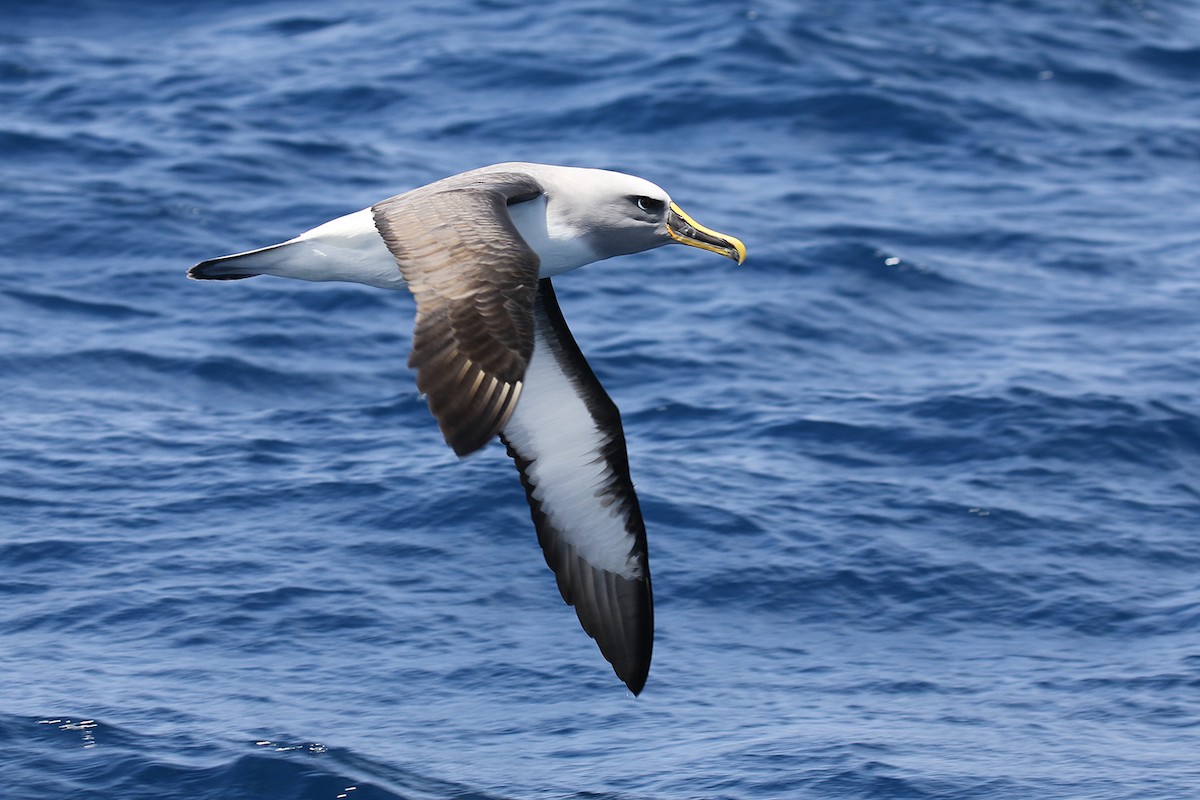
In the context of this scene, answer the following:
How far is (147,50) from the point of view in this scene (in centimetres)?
2588

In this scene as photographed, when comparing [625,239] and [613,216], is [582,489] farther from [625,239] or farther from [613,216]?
[613,216]

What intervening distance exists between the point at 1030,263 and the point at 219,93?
11162 mm

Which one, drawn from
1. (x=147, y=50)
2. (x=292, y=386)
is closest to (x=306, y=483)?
(x=292, y=386)

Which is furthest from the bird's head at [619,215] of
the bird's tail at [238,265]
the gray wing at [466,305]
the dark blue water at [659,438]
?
the dark blue water at [659,438]

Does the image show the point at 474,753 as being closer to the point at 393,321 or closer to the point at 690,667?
the point at 690,667

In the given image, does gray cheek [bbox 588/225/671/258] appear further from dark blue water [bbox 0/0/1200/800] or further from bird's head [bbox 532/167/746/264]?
dark blue water [bbox 0/0/1200/800]

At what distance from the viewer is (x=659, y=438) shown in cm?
1570

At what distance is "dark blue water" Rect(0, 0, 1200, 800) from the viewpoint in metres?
11.8

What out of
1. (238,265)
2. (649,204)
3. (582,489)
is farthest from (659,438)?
(238,265)

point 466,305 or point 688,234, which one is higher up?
point 466,305

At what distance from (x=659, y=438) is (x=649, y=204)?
5087 millimetres

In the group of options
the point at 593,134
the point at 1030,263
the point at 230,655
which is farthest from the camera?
the point at 593,134

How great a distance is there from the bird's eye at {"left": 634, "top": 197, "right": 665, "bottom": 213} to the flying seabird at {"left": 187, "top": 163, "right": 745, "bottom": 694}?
10mm

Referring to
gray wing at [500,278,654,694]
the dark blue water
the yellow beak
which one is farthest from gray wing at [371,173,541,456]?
the dark blue water
